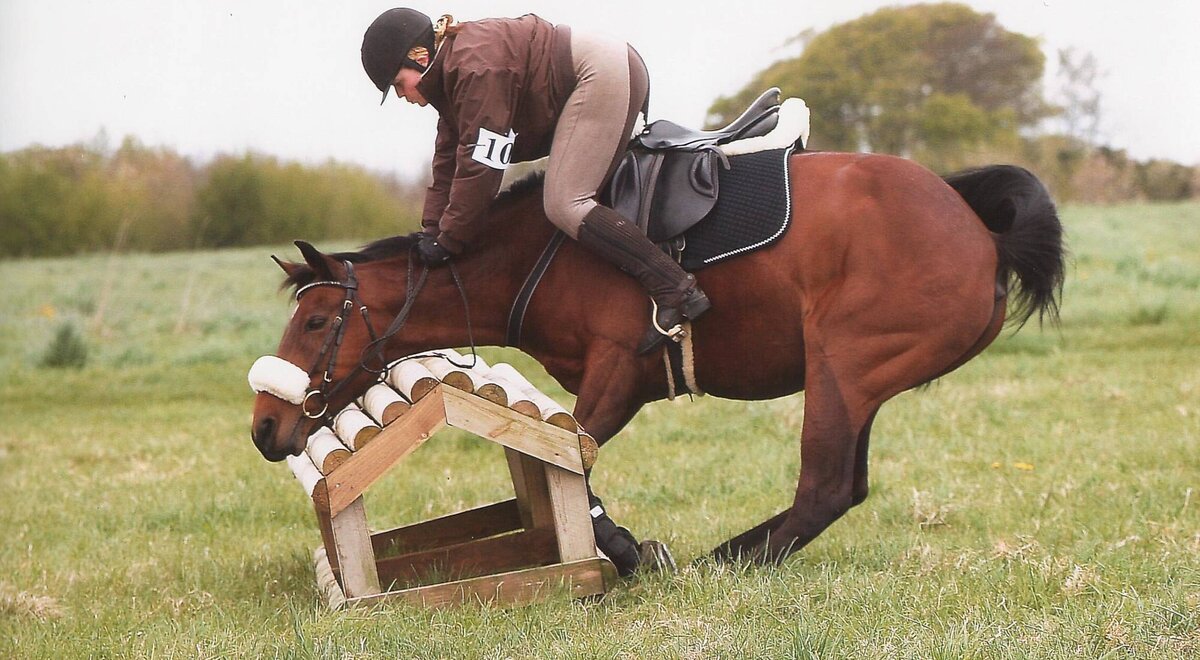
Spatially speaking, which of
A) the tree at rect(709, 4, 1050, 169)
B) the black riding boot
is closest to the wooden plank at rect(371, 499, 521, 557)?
the black riding boot

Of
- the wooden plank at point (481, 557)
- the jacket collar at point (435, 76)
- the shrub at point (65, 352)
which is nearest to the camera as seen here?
the jacket collar at point (435, 76)

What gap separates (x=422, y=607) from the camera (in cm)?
440

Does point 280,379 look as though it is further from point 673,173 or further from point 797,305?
point 797,305

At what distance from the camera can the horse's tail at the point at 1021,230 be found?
15.0 feet

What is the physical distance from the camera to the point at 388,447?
14.4 feet

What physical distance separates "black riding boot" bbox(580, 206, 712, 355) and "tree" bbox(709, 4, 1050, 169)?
5.53 ft

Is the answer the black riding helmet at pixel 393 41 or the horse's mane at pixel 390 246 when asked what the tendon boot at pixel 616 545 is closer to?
the horse's mane at pixel 390 246

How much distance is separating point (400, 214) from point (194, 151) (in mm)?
3392

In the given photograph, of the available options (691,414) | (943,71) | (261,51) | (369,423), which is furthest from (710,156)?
(691,414)

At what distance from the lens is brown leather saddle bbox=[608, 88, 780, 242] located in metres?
4.60

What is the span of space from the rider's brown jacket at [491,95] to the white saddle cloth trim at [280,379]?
76 centimetres

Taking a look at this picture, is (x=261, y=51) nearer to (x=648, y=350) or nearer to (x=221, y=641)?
(x=648, y=350)

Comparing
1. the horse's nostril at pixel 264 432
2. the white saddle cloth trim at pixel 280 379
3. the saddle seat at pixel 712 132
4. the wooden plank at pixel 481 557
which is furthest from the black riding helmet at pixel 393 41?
the wooden plank at pixel 481 557

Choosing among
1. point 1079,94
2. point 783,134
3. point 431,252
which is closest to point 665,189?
point 783,134
